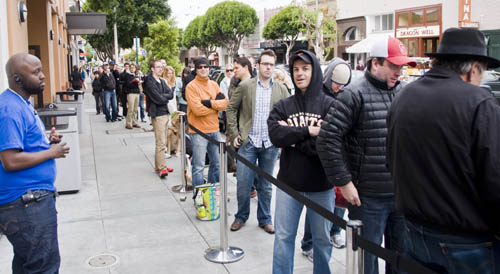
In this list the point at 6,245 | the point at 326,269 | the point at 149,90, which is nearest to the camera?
the point at 326,269

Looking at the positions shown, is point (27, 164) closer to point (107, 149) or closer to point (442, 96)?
point (442, 96)

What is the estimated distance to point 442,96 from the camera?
2465 mm

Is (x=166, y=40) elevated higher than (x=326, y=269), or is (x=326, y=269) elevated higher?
(x=166, y=40)

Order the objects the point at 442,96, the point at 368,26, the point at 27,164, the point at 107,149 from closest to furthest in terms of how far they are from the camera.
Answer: the point at 442,96 < the point at 27,164 < the point at 107,149 < the point at 368,26

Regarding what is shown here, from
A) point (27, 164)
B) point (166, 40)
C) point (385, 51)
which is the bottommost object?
point (27, 164)

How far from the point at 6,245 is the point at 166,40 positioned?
18.0m

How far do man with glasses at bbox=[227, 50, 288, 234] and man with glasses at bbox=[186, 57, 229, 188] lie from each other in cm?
94

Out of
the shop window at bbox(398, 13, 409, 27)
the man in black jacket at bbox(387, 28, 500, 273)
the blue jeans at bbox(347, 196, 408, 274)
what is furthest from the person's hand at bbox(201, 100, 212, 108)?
the shop window at bbox(398, 13, 409, 27)

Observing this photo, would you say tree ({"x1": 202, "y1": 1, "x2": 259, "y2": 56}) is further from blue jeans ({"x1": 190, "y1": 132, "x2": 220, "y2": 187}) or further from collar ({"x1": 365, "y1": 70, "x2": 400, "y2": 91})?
collar ({"x1": 365, "y1": 70, "x2": 400, "y2": 91})

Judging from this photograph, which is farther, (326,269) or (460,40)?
(326,269)

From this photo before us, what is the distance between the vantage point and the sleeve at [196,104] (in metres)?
6.84

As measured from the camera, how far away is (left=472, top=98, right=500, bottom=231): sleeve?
2.34 meters

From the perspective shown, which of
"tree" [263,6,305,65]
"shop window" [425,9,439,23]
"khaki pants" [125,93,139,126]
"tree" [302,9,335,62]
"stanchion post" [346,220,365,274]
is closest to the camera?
"stanchion post" [346,220,365,274]

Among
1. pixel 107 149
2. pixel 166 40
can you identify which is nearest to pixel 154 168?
pixel 107 149
